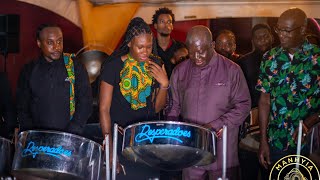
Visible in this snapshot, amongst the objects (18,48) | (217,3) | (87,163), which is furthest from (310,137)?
(18,48)

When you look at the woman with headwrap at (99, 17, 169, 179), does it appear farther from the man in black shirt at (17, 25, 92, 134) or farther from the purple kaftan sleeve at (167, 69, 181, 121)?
the man in black shirt at (17, 25, 92, 134)

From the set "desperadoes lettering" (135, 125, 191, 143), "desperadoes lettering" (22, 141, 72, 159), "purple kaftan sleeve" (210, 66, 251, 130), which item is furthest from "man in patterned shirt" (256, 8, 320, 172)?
"desperadoes lettering" (22, 141, 72, 159)

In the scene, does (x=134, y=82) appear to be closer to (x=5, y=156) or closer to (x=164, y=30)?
(x=5, y=156)

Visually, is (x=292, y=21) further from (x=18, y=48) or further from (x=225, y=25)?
(x=18, y=48)

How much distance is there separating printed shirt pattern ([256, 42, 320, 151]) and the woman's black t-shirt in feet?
2.11

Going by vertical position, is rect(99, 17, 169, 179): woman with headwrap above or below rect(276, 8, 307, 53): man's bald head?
below

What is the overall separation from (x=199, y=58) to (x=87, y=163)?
2.48ft

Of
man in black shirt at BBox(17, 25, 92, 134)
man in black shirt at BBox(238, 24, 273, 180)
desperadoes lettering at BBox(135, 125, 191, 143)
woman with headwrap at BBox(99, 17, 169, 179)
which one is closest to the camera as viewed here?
desperadoes lettering at BBox(135, 125, 191, 143)

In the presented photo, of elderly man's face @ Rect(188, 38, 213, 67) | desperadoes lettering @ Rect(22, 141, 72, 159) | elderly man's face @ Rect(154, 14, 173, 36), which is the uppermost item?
elderly man's face @ Rect(154, 14, 173, 36)

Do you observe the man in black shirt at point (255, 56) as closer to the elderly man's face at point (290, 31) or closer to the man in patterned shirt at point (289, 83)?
the man in patterned shirt at point (289, 83)

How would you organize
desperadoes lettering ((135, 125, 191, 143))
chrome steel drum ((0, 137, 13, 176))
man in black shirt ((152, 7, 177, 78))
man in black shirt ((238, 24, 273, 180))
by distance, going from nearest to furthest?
desperadoes lettering ((135, 125, 191, 143))
chrome steel drum ((0, 137, 13, 176))
man in black shirt ((238, 24, 273, 180))
man in black shirt ((152, 7, 177, 78))

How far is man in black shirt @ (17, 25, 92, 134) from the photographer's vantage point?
11.7ft

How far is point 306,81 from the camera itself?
3.41 meters

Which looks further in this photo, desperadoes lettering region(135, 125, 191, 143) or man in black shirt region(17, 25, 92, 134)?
man in black shirt region(17, 25, 92, 134)
